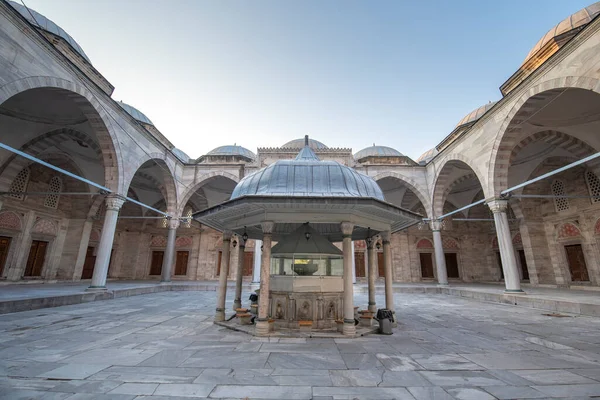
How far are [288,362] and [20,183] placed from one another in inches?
668

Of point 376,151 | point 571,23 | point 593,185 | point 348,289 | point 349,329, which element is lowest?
point 349,329

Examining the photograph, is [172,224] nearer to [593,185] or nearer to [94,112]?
[94,112]

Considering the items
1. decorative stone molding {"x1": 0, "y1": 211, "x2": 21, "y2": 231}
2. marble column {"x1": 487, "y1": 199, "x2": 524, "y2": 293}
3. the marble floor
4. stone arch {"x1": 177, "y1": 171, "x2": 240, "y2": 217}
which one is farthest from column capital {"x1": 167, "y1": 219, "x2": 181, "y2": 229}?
marble column {"x1": 487, "y1": 199, "x2": 524, "y2": 293}

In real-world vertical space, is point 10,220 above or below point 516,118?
below

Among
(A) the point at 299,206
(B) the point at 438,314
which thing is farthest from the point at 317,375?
(B) the point at 438,314

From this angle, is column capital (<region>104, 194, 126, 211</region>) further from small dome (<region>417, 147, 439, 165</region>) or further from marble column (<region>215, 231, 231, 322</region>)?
small dome (<region>417, 147, 439, 165</region>)

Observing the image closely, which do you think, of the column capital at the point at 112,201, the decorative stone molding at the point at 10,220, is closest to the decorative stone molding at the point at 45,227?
the decorative stone molding at the point at 10,220

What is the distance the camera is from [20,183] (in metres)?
13.0

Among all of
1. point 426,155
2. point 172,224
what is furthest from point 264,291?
point 426,155

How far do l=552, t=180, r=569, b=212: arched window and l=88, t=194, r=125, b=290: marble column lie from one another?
22.4m

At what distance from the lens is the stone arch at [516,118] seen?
7.44m

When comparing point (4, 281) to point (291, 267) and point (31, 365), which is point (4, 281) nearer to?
point (31, 365)

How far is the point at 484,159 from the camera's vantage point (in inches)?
431

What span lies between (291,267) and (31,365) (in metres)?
4.21
